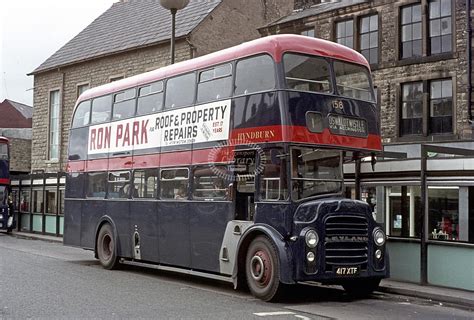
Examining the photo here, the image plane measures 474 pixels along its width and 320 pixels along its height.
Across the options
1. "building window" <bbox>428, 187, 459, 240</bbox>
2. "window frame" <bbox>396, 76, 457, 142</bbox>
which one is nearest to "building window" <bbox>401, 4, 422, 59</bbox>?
"window frame" <bbox>396, 76, 457, 142</bbox>

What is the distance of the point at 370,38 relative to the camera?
947 inches

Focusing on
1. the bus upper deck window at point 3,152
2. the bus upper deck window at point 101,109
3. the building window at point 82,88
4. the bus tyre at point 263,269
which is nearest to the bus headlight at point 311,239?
the bus tyre at point 263,269

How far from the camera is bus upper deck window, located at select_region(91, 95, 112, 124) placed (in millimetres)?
15750

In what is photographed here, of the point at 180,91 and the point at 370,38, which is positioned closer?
the point at 180,91

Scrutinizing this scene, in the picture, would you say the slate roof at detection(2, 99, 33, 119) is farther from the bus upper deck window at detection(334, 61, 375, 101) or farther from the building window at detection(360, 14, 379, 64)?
the bus upper deck window at detection(334, 61, 375, 101)

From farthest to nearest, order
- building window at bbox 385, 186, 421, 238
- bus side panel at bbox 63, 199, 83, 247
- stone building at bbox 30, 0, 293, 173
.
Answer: stone building at bbox 30, 0, 293, 173 → bus side panel at bbox 63, 199, 83, 247 → building window at bbox 385, 186, 421, 238

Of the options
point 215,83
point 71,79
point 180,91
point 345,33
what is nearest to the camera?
point 215,83

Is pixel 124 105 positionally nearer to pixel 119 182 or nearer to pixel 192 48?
pixel 119 182

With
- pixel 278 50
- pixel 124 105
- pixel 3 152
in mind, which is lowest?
pixel 3 152

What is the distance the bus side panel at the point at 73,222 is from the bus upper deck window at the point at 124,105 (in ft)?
9.53

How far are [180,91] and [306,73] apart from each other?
3.37 meters

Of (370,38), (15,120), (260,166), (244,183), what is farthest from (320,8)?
(15,120)

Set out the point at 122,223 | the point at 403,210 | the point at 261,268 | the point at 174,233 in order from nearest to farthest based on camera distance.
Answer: the point at 261,268 → the point at 174,233 → the point at 403,210 → the point at 122,223

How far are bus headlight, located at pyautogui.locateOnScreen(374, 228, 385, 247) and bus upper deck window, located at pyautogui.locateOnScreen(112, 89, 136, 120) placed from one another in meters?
6.83
